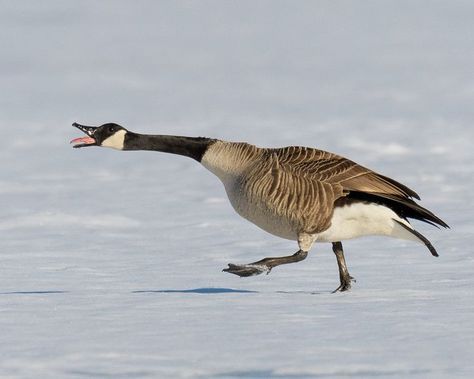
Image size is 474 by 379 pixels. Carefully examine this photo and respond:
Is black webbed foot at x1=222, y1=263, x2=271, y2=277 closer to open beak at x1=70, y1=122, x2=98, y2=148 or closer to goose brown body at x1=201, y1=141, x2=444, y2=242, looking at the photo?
goose brown body at x1=201, y1=141, x2=444, y2=242

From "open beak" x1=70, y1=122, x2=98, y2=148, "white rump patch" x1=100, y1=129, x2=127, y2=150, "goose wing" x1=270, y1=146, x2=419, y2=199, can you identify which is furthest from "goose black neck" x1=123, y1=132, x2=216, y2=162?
"goose wing" x1=270, y1=146, x2=419, y2=199

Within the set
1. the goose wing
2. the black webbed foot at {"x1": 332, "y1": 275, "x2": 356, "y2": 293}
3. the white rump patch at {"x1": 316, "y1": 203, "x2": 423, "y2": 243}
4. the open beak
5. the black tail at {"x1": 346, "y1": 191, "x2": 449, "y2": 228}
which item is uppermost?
the open beak

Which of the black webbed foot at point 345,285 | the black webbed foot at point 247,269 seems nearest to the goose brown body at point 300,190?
the black webbed foot at point 247,269

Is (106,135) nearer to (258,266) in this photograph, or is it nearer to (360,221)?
(258,266)

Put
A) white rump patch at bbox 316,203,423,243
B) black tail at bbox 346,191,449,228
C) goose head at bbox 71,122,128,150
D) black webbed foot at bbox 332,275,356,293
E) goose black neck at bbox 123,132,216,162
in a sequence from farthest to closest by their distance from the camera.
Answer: goose head at bbox 71,122,128,150 < goose black neck at bbox 123,132,216,162 < black webbed foot at bbox 332,275,356,293 < white rump patch at bbox 316,203,423,243 < black tail at bbox 346,191,449,228

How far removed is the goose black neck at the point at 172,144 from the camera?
9875mm

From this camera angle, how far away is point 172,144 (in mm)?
10211

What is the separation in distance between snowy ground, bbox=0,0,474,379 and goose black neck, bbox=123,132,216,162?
1132 mm

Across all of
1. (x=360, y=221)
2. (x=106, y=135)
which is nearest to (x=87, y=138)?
(x=106, y=135)

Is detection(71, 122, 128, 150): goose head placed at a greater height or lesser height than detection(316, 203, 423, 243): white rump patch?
greater

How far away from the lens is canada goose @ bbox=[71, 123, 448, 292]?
908 centimetres

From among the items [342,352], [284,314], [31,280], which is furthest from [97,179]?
[342,352]

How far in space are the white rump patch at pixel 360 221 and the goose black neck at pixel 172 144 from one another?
52.1 inches

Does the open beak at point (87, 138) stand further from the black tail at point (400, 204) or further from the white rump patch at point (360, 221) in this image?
the black tail at point (400, 204)
